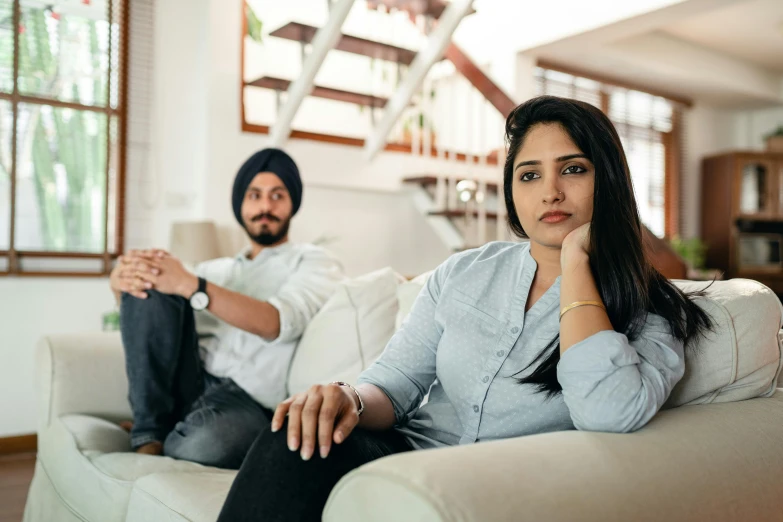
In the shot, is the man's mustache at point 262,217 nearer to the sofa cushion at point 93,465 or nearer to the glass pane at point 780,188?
the sofa cushion at point 93,465

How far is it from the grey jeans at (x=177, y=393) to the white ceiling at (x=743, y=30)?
163 inches

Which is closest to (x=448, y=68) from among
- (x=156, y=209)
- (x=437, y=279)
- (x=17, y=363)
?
(x=156, y=209)

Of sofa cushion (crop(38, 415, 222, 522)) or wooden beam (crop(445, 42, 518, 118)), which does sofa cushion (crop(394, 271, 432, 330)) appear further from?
wooden beam (crop(445, 42, 518, 118))

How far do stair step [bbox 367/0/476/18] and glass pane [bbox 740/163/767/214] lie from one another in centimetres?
367

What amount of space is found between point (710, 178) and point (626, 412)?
240 inches

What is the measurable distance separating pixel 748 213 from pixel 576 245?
5799mm

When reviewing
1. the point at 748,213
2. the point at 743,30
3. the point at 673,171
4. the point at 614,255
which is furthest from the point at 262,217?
the point at 748,213

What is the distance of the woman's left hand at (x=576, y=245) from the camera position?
3.72ft

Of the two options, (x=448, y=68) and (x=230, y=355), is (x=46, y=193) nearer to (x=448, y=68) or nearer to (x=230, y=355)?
(x=230, y=355)

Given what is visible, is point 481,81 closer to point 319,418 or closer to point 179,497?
point 179,497

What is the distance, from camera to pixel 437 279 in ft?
4.56

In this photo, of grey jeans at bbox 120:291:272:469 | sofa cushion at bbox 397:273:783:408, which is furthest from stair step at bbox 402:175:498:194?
sofa cushion at bbox 397:273:783:408

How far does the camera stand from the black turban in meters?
2.45

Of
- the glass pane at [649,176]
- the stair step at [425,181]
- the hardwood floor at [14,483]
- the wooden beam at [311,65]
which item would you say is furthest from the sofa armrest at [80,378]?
the glass pane at [649,176]
